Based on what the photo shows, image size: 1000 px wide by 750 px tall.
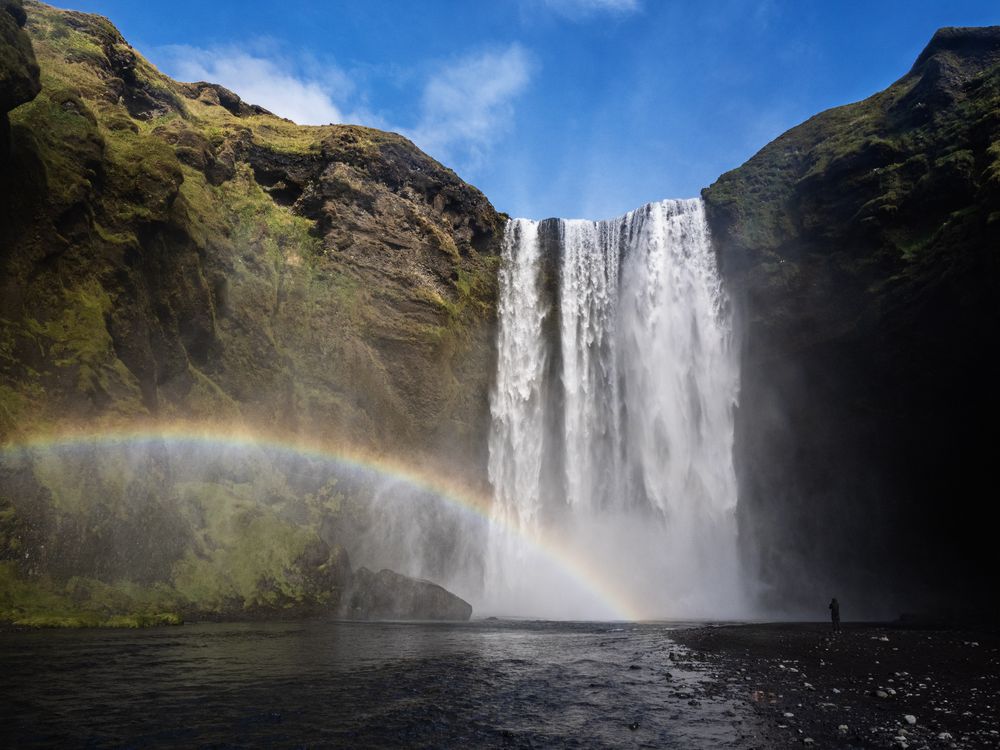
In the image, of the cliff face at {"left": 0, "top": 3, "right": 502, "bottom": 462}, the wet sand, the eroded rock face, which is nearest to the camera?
the wet sand

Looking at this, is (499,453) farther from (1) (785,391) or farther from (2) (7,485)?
(2) (7,485)

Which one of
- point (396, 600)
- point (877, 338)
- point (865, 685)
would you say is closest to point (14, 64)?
point (396, 600)

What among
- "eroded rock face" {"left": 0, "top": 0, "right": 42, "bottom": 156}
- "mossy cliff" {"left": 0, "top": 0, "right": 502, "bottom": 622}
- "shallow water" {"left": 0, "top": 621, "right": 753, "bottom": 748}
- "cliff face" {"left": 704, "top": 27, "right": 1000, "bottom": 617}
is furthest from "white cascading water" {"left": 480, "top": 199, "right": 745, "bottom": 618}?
"eroded rock face" {"left": 0, "top": 0, "right": 42, "bottom": 156}

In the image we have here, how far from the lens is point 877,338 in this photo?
108 ft

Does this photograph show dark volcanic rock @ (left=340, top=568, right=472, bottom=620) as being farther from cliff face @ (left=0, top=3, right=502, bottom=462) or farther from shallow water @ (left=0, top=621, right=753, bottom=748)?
cliff face @ (left=0, top=3, right=502, bottom=462)

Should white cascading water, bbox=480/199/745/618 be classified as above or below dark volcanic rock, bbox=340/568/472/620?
above

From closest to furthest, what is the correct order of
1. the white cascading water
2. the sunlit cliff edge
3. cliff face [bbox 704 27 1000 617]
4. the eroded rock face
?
1. the eroded rock face
2. the sunlit cliff edge
3. cliff face [bbox 704 27 1000 617]
4. the white cascading water

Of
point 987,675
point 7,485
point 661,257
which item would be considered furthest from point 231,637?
point 661,257

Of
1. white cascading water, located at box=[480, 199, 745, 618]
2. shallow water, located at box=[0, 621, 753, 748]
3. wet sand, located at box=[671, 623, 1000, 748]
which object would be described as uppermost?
white cascading water, located at box=[480, 199, 745, 618]

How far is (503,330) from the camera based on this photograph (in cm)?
4791

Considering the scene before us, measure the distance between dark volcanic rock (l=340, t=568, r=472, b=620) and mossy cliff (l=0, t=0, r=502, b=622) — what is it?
1762 millimetres

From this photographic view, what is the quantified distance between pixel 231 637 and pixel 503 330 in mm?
32780

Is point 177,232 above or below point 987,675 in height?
above

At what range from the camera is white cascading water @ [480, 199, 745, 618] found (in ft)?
127
